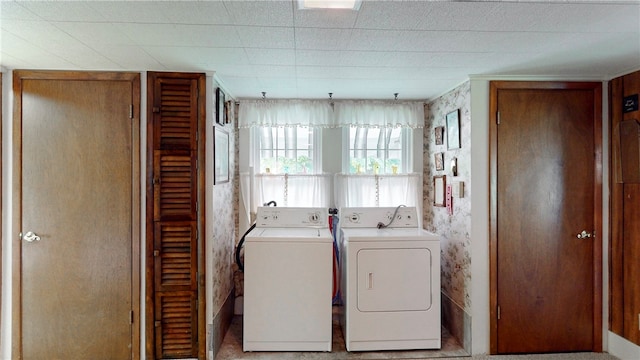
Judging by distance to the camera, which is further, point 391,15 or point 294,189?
point 294,189

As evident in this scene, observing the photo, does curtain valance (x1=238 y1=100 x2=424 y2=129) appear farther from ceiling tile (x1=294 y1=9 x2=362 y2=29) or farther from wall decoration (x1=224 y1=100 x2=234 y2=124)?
ceiling tile (x1=294 y1=9 x2=362 y2=29)

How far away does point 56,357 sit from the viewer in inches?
92.6

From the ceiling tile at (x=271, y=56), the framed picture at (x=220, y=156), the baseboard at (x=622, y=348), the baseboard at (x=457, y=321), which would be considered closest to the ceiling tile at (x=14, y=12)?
the ceiling tile at (x=271, y=56)

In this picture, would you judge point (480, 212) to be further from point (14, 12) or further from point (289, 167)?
point (14, 12)

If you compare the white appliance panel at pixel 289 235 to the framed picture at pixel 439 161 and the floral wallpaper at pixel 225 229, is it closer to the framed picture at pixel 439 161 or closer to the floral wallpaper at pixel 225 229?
the floral wallpaper at pixel 225 229

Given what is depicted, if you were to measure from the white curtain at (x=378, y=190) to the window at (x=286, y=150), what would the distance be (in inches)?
12.7

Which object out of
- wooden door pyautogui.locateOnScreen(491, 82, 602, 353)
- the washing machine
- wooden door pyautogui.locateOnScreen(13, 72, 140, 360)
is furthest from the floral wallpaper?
wooden door pyautogui.locateOnScreen(491, 82, 602, 353)

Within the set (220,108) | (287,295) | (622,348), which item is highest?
(220,108)

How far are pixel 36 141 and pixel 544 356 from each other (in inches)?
153

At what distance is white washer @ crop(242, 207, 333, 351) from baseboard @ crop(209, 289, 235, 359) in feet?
0.71

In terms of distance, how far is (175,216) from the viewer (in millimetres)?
2420

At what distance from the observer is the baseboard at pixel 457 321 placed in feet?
8.52

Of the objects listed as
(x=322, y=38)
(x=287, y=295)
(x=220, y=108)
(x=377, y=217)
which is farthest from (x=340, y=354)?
(x=322, y=38)

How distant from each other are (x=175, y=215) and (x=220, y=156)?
0.57 m
